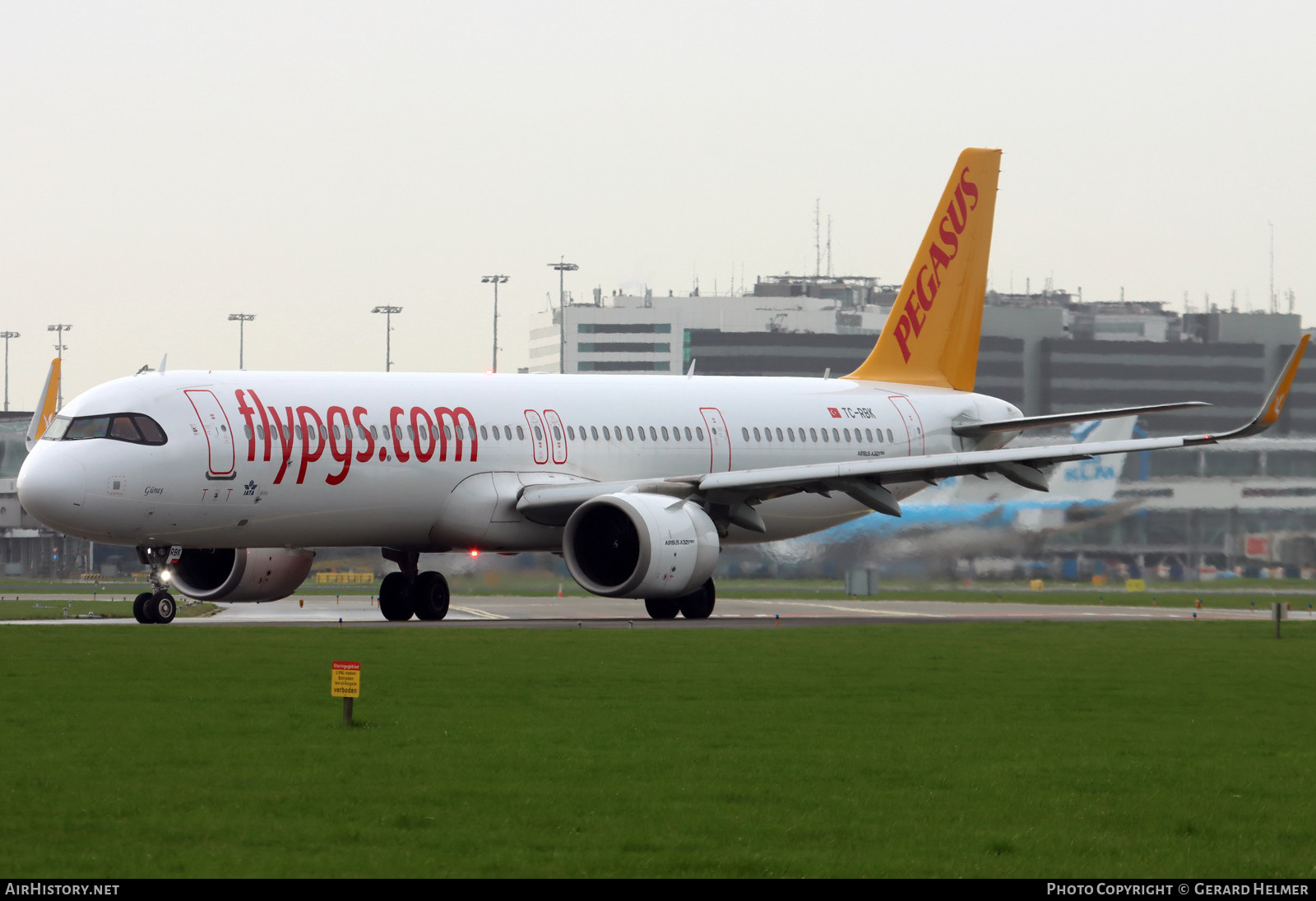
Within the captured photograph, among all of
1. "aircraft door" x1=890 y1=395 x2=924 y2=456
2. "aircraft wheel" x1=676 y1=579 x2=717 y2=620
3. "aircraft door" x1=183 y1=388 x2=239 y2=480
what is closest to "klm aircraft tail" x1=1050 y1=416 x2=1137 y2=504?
"aircraft door" x1=890 y1=395 x2=924 y2=456

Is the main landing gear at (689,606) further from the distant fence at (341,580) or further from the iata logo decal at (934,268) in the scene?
the distant fence at (341,580)

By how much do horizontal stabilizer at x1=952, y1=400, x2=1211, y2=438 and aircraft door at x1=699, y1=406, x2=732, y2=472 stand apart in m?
5.82

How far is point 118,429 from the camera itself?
1179 inches

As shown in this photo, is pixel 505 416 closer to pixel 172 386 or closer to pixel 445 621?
pixel 445 621

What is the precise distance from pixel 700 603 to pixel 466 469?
547 cm

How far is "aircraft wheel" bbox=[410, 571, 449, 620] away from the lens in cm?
3519

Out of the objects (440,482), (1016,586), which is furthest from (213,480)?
(1016,586)

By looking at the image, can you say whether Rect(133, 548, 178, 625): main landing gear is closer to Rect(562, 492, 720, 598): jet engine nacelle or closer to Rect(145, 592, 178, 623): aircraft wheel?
Rect(145, 592, 178, 623): aircraft wheel

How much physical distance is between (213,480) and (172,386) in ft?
5.76

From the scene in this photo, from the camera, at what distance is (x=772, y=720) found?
687 inches

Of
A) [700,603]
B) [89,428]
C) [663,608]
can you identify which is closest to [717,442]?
[700,603]

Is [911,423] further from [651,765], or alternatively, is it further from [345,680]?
[651,765]

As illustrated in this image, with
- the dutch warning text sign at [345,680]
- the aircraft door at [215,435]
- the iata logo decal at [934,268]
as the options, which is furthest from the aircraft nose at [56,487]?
the iata logo decal at [934,268]

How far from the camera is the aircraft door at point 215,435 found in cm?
3012
